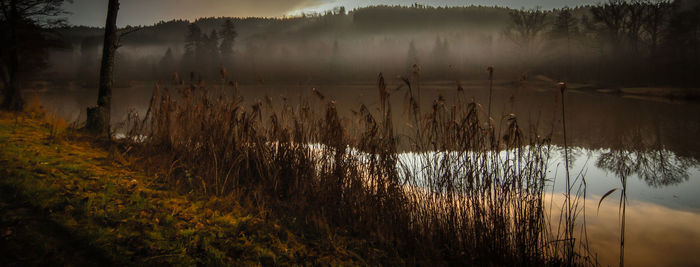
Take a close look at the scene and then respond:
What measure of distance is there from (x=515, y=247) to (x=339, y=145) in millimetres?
2227

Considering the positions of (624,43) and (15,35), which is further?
(624,43)

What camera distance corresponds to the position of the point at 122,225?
274cm

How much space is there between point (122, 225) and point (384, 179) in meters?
2.61

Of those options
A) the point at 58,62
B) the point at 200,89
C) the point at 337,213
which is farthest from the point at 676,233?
the point at 58,62

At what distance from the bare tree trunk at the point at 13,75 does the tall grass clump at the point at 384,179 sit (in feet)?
22.6

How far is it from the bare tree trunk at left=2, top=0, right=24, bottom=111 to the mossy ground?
6843 millimetres

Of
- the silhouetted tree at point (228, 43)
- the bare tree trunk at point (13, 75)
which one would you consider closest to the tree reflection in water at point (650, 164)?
the bare tree trunk at point (13, 75)

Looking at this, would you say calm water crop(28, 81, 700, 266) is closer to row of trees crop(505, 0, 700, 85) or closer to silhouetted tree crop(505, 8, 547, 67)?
row of trees crop(505, 0, 700, 85)

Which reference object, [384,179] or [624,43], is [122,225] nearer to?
[384,179]

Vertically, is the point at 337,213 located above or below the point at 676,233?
above

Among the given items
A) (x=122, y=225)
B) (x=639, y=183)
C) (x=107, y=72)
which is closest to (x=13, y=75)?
(x=107, y=72)

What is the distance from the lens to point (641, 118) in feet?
52.6

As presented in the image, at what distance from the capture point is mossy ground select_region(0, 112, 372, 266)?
234 cm

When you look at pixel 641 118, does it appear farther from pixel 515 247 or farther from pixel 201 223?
pixel 201 223
